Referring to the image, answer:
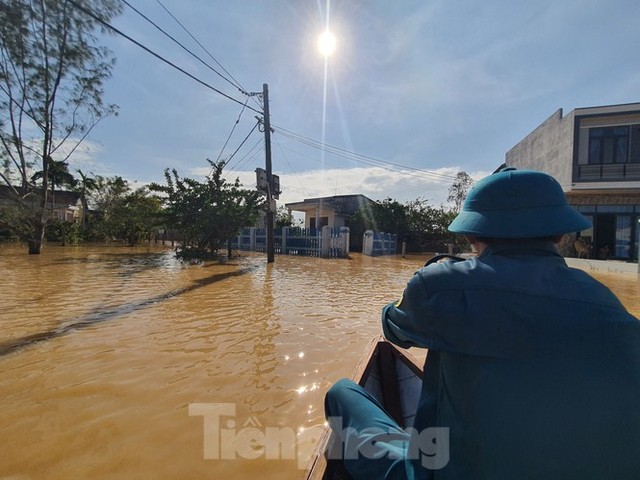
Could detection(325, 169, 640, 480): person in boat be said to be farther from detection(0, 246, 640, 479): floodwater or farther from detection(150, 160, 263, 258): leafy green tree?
detection(150, 160, 263, 258): leafy green tree

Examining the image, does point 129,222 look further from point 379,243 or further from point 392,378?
point 392,378

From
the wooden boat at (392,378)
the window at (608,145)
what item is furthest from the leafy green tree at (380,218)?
the wooden boat at (392,378)

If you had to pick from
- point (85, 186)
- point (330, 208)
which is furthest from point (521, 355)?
point (85, 186)

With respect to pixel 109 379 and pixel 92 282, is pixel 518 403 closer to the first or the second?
pixel 109 379

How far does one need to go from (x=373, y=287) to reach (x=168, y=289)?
4961mm

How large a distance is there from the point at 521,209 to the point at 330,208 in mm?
23419

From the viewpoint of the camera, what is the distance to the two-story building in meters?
14.5

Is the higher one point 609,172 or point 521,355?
point 609,172

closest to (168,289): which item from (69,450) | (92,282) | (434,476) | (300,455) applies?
(92,282)

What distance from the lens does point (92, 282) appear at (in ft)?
26.0

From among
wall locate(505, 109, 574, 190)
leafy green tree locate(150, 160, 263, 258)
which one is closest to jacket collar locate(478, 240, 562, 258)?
leafy green tree locate(150, 160, 263, 258)

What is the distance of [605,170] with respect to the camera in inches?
584

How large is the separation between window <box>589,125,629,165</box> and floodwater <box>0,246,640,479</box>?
15071 millimetres

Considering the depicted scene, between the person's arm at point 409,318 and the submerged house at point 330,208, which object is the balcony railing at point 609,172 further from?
the person's arm at point 409,318
